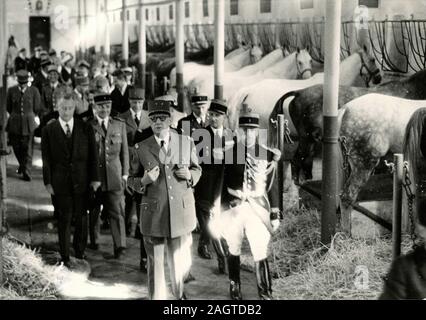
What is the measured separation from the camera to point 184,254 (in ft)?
13.5

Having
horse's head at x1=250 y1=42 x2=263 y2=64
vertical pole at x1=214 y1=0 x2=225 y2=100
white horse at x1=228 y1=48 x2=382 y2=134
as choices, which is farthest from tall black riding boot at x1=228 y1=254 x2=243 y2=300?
horse's head at x1=250 y1=42 x2=263 y2=64

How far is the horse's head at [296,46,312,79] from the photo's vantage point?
6059 millimetres

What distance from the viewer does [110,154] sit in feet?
17.6

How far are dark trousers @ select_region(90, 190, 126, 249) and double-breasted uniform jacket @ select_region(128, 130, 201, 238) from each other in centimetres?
118

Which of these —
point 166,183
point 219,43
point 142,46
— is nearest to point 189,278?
point 166,183

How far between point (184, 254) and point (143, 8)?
4068 millimetres

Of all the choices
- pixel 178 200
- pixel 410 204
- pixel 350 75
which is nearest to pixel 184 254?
pixel 178 200

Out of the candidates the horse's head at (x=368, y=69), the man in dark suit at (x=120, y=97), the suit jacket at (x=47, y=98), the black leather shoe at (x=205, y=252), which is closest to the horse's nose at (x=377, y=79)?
the horse's head at (x=368, y=69)

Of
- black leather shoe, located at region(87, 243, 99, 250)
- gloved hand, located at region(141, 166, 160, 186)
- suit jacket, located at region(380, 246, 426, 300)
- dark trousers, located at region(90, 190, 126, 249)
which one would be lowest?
black leather shoe, located at region(87, 243, 99, 250)

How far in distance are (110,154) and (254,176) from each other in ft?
4.81

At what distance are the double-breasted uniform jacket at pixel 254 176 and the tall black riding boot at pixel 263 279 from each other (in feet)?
1.03

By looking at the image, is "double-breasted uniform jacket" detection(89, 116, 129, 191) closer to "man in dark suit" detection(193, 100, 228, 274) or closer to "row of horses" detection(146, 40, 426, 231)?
"man in dark suit" detection(193, 100, 228, 274)
